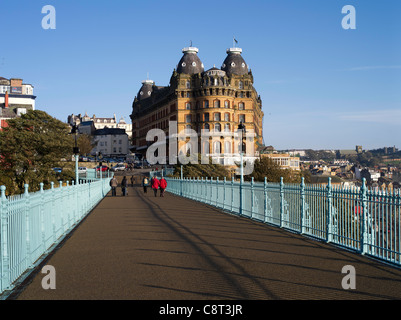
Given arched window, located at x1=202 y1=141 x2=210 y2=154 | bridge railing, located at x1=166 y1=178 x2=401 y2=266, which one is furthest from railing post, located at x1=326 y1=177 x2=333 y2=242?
arched window, located at x1=202 y1=141 x2=210 y2=154

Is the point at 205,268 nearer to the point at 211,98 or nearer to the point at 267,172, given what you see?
the point at 267,172

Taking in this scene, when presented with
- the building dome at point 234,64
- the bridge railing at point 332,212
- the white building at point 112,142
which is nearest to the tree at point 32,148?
the bridge railing at point 332,212

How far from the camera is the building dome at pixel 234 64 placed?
110 metres

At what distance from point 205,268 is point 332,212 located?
15.0ft

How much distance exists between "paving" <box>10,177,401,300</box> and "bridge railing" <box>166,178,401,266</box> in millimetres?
364

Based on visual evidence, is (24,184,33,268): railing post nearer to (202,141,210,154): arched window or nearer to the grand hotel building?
the grand hotel building

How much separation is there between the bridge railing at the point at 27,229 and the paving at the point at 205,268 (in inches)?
12.2

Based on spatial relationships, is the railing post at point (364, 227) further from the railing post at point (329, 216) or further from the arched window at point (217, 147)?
the arched window at point (217, 147)

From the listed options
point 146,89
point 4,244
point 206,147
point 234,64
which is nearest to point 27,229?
point 4,244

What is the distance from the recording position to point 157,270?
894cm

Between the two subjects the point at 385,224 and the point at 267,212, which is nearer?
the point at 385,224

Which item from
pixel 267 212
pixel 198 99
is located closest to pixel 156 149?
pixel 198 99
